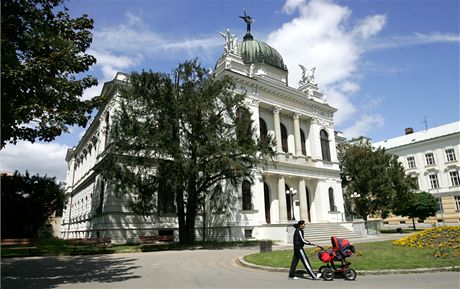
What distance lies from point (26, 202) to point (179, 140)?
68.2 ft

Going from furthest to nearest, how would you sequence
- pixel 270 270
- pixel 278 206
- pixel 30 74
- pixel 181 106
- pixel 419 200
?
pixel 419 200
pixel 278 206
pixel 181 106
pixel 270 270
pixel 30 74

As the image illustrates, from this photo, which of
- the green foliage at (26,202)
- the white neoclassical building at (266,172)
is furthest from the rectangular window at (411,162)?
the green foliage at (26,202)

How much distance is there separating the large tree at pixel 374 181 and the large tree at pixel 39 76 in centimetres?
3235

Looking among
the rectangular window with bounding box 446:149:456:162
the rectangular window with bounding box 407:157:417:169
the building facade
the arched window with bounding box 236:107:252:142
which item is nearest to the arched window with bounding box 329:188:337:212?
the building facade

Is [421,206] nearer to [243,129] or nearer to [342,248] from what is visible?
[243,129]

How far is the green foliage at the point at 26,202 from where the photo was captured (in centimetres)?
3250

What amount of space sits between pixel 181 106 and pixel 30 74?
12728 millimetres

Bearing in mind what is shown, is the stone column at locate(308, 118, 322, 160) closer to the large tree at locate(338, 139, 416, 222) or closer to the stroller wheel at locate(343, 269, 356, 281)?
the large tree at locate(338, 139, 416, 222)

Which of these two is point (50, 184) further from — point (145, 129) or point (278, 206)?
point (278, 206)

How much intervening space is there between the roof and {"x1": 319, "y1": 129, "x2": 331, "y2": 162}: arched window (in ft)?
84.8

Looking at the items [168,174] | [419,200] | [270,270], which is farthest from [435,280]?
[419,200]

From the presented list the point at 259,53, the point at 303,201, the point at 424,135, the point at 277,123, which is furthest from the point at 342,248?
the point at 424,135

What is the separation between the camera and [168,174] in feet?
69.0

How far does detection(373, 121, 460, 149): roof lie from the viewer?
55.3 m
